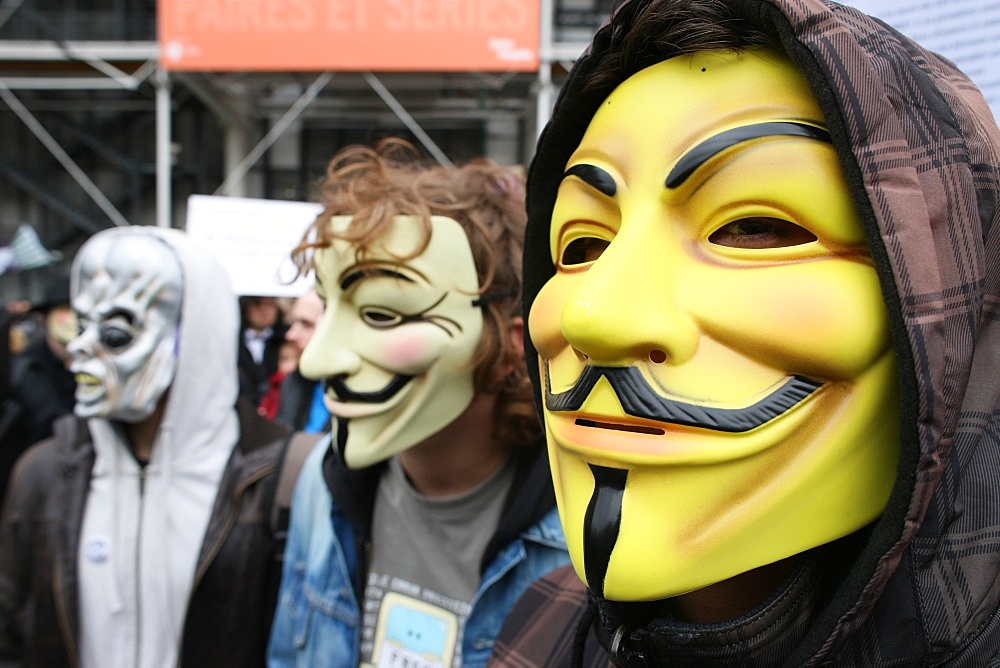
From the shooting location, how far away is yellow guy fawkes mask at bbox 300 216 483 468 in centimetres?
169

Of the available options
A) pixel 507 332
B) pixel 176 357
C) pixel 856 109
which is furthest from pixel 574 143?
pixel 176 357

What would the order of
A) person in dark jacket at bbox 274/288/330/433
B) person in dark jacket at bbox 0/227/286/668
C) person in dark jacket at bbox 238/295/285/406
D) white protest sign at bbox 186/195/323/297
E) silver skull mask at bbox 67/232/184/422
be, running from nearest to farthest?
person in dark jacket at bbox 0/227/286/668 < silver skull mask at bbox 67/232/184/422 < person in dark jacket at bbox 274/288/330/433 < white protest sign at bbox 186/195/323/297 < person in dark jacket at bbox 238/295/285/406

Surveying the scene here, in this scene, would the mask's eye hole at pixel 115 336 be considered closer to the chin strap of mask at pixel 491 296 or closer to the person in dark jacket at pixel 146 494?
the person in dark jacket at pixel 146 494

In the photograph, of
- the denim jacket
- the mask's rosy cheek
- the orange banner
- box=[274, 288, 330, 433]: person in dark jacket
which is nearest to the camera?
the denim jacket

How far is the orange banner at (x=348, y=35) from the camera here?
22.0 feet

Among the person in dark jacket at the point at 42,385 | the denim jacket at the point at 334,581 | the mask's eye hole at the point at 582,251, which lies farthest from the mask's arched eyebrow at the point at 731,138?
the person in dark jacket at the point at 42,385

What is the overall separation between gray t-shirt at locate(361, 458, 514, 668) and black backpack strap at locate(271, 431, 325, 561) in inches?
14.0

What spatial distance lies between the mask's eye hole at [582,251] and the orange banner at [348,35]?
241 inches

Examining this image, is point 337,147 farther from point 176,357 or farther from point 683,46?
point 683,46

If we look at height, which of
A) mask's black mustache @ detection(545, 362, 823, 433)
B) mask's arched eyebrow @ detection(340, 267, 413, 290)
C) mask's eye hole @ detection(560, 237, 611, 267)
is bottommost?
mask's black mustache @ detection(545, 362, 823, 433)

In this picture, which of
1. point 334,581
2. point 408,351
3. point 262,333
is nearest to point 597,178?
point 408,351

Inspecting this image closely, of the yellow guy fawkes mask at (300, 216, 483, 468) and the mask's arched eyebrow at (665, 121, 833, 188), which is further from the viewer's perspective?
the yellow guy fawkes mask at (300, 216, 483, 468)

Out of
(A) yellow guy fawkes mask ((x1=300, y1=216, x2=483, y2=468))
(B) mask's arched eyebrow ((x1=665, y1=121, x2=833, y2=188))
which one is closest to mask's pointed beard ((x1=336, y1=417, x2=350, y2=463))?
(A) yellow guy fawkes mask ((x1=300, y1=216, x2=483, y2=468))

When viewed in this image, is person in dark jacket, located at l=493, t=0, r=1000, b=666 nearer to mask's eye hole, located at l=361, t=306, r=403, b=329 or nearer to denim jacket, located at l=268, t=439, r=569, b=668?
denim jacket, located at l=268, t=439, r=569, b=668
